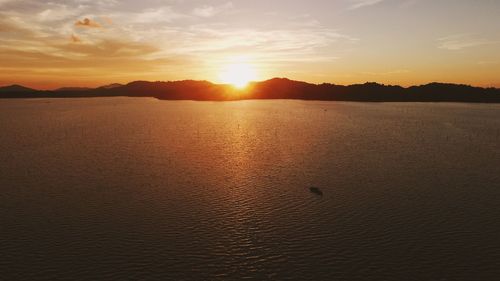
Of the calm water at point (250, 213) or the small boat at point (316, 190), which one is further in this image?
the small boat at point (316, 190)

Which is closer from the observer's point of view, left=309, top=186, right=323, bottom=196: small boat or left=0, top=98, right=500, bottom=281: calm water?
left=0, top=98, right=500, bottom=281: calm water

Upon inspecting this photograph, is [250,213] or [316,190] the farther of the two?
[316,190]

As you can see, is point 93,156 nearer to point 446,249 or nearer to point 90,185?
point 90,185

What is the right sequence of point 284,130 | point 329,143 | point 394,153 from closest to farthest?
point 394,153, point 329,143, point 284,130

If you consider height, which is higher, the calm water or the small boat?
the small boat

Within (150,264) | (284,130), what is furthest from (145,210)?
(284,130)

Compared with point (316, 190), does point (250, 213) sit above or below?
below

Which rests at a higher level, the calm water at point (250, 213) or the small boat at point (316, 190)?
the small boat at point (316, 190)

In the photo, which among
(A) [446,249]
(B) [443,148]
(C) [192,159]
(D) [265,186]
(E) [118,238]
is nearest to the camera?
(A) [446,249]
